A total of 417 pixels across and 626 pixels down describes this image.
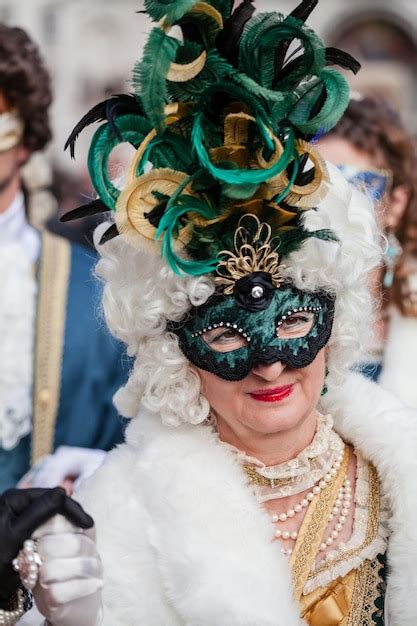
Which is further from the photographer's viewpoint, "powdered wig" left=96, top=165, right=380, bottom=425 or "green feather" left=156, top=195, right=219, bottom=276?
"powdered wig" left=96, top=165, right=380, bottom=425

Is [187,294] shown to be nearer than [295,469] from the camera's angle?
Yes

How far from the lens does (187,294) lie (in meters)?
2.25

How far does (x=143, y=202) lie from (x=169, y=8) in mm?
383

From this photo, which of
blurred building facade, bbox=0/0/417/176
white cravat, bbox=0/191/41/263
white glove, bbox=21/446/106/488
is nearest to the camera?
white glove, bbox=21/446/106/488

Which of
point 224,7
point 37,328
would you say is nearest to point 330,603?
point 224,7

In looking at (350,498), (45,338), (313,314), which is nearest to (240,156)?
(313,314)

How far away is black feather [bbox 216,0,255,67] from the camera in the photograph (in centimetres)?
208

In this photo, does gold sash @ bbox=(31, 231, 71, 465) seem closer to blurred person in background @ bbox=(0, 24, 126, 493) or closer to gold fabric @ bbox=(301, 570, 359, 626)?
blurred person in background @ bbox=(0, 24, 126, 493)

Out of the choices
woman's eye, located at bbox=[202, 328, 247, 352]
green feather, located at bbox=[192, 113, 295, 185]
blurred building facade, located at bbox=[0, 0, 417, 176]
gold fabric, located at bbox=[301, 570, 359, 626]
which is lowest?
blurred building facade, located at bbox=[0, 0, 417, 176]

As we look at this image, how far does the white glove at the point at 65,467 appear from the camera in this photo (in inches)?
134

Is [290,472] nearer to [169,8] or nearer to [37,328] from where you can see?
[169,8]

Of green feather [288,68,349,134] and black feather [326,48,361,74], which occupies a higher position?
black feather [326,48,361,74]

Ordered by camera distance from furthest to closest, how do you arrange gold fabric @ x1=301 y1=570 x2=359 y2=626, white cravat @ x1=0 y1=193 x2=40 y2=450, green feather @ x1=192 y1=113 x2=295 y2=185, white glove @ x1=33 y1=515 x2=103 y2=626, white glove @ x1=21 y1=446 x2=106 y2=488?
white cravat @ x1=0 y1=193 x2=40 y2=450
white glove @ x1=21 y1=446 x2=106 y2=488
gold fabric @ x1=301 y1=570 x2=359 y2=626
green feather @ x1=192 y1=113 x2=295 y2=185
white glove @ x1=33 y1=515 x2=103 y2=626

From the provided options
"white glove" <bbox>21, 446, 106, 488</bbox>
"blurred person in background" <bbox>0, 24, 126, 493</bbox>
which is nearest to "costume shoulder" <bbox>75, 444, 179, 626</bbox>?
"white glove" <bbox>21, 446, 106, 488</bbox>
